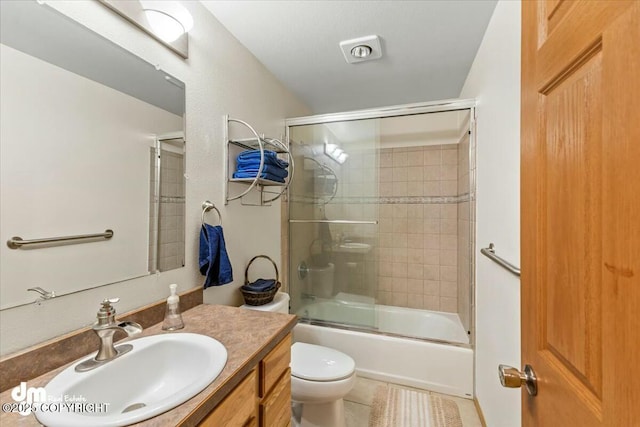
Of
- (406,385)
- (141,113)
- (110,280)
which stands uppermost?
(141,113)

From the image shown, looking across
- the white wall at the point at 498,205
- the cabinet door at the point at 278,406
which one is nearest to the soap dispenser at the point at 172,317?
the cabinet door at the point at 278,406

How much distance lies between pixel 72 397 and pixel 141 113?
97 centimetres

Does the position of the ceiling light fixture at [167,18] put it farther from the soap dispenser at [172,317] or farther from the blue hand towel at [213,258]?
the soap dispenser at [172,317]

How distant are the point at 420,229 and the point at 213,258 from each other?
2189 mm

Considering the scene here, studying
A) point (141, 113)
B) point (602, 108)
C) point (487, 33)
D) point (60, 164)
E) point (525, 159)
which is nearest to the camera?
point (602, 108)

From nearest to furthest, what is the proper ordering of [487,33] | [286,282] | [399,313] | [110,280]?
[110,280], [487,33], [286,282], [399,313]

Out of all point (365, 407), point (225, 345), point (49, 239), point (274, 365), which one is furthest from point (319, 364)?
point (49, 239)

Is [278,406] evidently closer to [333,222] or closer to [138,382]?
[138,382]

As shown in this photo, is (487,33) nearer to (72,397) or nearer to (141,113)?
(141,113)

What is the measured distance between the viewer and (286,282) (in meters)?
2.42

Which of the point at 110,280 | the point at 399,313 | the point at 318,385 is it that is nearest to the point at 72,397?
the point at 110,280

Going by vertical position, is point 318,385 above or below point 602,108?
below

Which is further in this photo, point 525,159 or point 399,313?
point 399,313

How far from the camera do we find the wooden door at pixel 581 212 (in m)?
0.36
